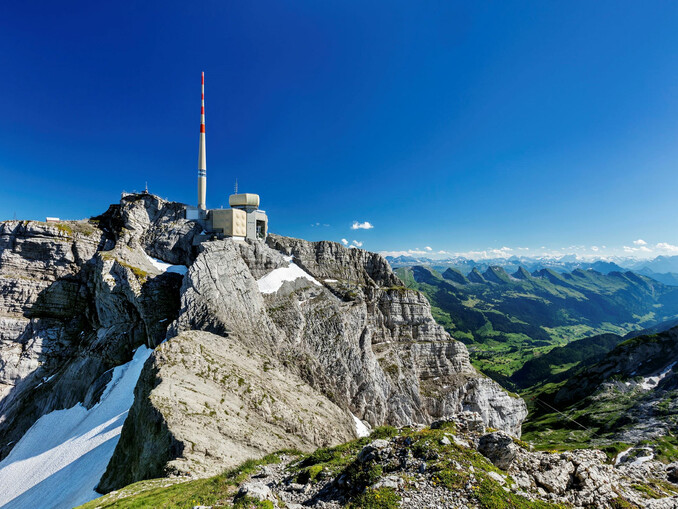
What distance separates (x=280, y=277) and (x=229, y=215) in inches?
848

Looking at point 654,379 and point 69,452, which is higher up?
point 69,452

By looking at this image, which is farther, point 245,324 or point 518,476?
point 245,324

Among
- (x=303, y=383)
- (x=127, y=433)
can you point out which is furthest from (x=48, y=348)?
(x=303, y=383)

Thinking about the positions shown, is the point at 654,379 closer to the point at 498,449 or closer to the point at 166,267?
the point at 498,449

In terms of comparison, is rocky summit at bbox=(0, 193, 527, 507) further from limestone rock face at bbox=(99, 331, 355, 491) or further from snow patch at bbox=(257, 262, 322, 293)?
snow patch at bbox=(257, 262, 322, 293)

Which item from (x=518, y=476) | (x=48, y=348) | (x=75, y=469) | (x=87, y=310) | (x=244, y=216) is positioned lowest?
(x=75, y=469)

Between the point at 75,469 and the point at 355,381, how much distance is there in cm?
4220

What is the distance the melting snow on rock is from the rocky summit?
0.68 m

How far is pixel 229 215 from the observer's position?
71.6 metres

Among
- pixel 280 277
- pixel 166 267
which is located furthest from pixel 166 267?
pixel 280 277

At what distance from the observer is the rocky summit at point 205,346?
30.7m

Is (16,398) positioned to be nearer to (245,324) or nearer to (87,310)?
(87,310)

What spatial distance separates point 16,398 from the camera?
55.4m

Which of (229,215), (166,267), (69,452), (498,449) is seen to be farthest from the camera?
(166,267)
